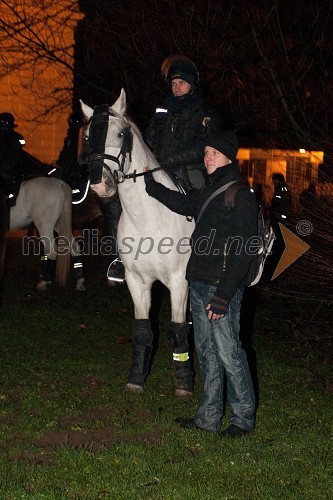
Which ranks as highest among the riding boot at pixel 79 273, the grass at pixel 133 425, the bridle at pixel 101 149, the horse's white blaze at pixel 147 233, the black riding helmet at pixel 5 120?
the black riding helmet at pixel 5 120

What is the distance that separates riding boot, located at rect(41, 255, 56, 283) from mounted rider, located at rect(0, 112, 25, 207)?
4.23 feet

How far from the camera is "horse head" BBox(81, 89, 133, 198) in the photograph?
6094 millimetres

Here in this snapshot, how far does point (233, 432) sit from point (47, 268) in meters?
7.66

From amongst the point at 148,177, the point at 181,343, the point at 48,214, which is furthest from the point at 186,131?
the point at 48,214

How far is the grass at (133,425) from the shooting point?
16.1 feet

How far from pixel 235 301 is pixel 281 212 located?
434 centimetres

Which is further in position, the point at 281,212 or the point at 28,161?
the point at 28,161

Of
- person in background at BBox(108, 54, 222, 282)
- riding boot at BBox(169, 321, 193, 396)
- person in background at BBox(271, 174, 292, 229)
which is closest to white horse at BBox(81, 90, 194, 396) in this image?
riding boot at BBox(169, 321, 193, 396)

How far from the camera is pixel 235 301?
5.70 metres

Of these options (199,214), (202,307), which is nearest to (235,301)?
(202,307)

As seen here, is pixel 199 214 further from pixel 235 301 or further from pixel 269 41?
pixel 269 41

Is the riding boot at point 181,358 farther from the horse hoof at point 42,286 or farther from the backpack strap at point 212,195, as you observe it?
the horse hoof at point 42,286

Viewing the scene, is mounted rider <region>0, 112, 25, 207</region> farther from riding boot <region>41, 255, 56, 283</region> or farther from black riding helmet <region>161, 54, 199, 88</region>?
black riding helmet <region>161, 54, 199, 88</region>

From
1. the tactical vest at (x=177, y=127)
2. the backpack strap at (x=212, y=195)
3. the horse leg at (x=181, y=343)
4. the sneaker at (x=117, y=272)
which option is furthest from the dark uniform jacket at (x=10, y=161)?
the backpack strap at (x=212, y=195)
